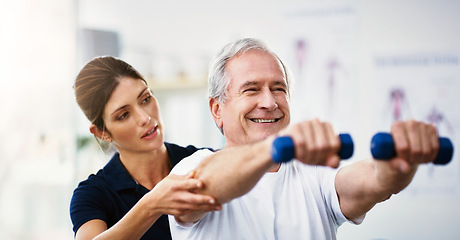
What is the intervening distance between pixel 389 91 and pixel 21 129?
3.07 m

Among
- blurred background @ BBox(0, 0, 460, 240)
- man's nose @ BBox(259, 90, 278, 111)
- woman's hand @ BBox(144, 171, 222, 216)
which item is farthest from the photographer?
blurred background @ BBox(0, 0, 460, 240)

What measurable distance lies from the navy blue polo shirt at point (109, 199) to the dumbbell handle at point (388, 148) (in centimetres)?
105

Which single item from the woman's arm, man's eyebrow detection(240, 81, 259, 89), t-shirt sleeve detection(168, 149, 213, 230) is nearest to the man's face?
man's eyebrow detection(240, 81, 259, 89)

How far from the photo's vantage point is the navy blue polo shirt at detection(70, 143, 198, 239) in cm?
176

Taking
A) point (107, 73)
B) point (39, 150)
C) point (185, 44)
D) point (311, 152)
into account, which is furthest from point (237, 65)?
point (39, 150)

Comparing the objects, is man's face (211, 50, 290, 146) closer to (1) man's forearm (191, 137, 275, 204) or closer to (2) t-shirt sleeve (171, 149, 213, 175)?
(2) t-shirt sleeve (171, 149, 213, 175)

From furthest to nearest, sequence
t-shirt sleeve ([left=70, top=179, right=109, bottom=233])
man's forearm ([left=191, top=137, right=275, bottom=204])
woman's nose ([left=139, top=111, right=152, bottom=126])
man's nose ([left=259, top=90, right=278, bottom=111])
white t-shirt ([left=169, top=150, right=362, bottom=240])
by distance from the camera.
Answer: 1. woman's nose ([left=139, top=111, right=152, bottom=126])
2. t-shirt sleeve ([left=70, top=179, right=109, bottom=233])
3. man's nose ([left=259, top=90, right=278, bottom=111])
4. white t-shirt ([left=169, top=150, right=362, bottom=240])
5. man's forearm ([left=191, top=137, right=275, bottom=204])

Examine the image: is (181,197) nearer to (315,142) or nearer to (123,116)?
(315,142)

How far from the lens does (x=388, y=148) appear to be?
3.23ft

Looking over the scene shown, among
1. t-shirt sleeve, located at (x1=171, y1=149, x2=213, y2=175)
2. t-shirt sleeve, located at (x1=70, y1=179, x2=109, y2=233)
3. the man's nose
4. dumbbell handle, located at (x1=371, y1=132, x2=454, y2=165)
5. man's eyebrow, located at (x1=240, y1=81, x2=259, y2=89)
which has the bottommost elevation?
t-shirt sleeve, located at (x1=70, y1=179, x2=109, y2=233)

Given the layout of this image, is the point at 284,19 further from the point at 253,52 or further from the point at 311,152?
the point at 311,152

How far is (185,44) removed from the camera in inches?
159

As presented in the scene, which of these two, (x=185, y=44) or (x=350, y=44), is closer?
(x=350, y=44)

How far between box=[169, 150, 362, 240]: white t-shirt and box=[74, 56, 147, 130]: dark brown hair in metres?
0.57
